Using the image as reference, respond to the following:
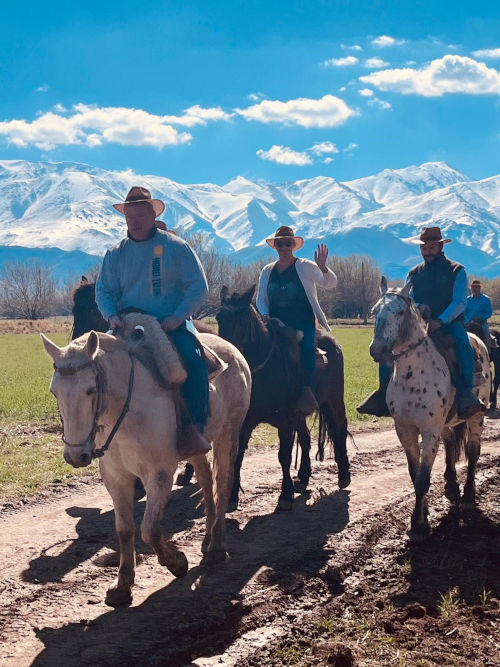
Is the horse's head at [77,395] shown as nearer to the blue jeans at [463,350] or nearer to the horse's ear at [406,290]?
the horse's ear at [406,290]

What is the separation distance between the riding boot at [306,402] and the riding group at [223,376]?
0.02m

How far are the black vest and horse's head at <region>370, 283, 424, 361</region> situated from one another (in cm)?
86

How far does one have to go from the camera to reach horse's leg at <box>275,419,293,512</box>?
7785 mm

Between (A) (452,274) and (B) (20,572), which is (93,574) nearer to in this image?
(B) (20,572)

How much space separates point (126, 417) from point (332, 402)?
503cm

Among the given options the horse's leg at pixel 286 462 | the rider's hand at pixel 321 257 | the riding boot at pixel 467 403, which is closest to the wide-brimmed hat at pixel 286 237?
the rider's hand at pixel 321 257

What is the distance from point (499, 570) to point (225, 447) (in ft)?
8.51

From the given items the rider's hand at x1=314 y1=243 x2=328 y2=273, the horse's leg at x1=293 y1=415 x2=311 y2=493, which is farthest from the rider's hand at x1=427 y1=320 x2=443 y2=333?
the horse's leg at x1=293 y1=415 x2=311 y2=493

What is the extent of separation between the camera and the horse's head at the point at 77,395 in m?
4.30

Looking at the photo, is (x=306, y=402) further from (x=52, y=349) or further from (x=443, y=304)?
(x=52, y=349)

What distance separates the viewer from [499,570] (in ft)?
19.0

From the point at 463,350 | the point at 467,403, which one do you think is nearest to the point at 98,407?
the point at 467,403

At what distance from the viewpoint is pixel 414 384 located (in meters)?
7.05

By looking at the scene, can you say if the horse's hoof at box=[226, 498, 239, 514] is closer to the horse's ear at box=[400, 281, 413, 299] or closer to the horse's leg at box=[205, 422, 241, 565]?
the horse's leg at box=[205, 422, 241, 565]
